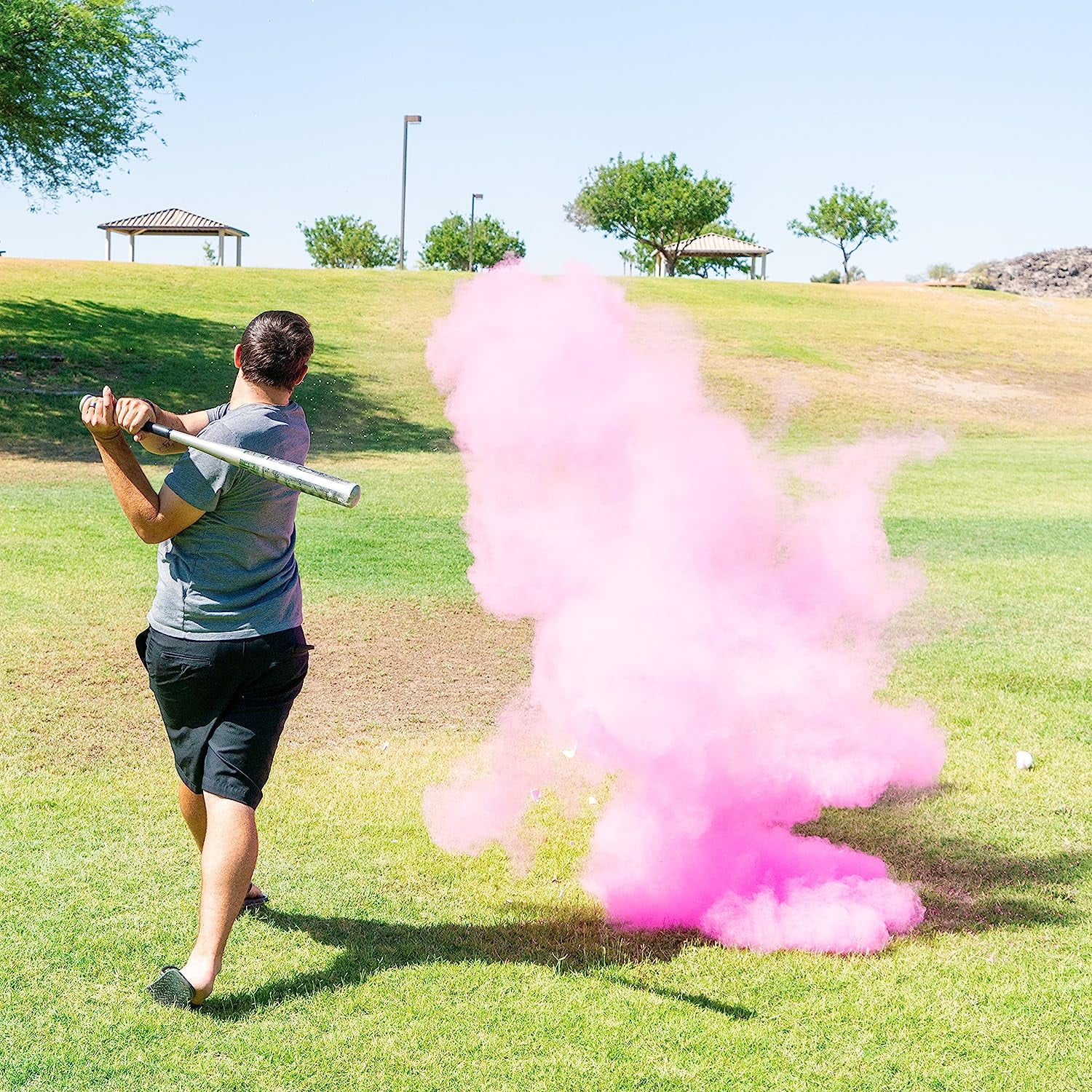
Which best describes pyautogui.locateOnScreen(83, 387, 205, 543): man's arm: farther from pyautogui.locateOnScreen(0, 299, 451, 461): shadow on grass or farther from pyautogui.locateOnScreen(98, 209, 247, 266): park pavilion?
pyautogui.locateOnScreen(98, 209, 247, 266): park pavilion

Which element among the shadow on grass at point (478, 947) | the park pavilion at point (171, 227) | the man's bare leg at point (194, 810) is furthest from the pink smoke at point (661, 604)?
the park pavilion at point (171, 227)

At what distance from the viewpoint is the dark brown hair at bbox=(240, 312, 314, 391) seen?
12.3 feet

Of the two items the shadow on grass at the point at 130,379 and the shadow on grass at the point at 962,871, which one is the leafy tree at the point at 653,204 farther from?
the shadow on grass at the point at 962,871

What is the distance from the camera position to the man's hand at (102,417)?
11.5 feet

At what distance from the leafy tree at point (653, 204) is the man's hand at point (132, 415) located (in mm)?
63697

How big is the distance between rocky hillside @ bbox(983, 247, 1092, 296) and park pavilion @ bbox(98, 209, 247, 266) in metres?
43.5

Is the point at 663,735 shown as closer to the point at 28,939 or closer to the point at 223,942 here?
the point at 223,942

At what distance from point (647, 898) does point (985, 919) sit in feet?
4.31

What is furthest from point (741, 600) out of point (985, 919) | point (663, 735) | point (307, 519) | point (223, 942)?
point (307, 519)

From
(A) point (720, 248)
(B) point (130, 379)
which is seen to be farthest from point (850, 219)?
(B) point (130, 379)

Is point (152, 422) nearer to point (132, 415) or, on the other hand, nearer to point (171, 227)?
point (132, 415)

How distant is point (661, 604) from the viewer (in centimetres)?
416

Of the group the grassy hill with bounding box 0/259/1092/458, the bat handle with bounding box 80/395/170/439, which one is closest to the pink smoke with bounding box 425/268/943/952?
the bat handle with bounding box 80/395/170/439

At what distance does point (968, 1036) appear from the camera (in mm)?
3641
